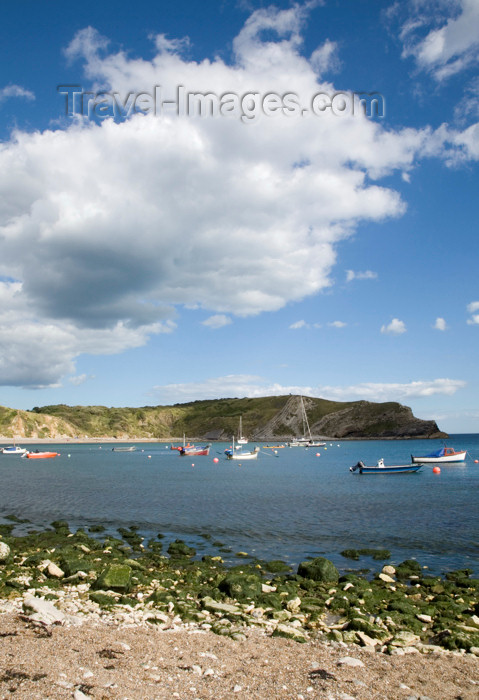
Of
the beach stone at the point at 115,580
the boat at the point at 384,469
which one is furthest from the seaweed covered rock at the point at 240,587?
the boat at the point at 384,469

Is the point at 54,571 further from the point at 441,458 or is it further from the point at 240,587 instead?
the point at 441,458

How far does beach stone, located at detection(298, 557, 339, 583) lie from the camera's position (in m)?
19.4

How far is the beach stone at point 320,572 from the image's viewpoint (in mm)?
19375

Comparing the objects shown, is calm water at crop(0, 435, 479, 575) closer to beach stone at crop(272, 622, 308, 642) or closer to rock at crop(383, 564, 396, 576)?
rock at crop(383, 564, 396, 576)

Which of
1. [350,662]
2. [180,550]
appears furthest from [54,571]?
[350,662]

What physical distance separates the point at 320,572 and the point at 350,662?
8.24 m

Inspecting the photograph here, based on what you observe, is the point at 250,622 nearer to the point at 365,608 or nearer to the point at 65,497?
the point at 365,608

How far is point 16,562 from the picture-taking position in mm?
21656

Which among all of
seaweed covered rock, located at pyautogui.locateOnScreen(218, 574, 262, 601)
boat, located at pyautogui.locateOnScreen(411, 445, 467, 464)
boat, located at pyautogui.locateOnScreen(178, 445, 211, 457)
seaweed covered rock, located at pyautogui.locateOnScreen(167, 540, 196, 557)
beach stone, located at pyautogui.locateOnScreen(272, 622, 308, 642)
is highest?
beach stone, located at pyautogui.locateOnScreen(272, 622, 308, 642)

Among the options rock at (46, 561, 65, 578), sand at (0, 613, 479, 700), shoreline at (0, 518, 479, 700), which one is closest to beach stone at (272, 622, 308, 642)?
shoreline at (0, 518, 479, 700)

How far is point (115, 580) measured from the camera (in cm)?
1727

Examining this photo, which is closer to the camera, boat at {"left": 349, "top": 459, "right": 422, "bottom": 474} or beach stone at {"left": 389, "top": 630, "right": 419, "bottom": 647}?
beach stone at {"left": 389, "top": 630, "right": 419, "bottom": 647}

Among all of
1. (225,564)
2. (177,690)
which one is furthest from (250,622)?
(225,564)

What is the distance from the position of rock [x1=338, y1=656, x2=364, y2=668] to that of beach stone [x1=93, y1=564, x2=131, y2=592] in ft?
28.7
